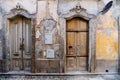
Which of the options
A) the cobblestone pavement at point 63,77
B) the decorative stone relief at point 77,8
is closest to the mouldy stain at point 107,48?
the cobblestone pavement at point 63,77

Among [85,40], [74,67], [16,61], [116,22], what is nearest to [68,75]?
[74,67]

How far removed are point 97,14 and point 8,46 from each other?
4040 millimetres

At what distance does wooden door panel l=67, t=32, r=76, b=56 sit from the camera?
10.2 m

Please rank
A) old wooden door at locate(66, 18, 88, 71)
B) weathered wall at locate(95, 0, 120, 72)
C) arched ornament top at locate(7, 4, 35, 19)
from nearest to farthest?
arched ornament top at locate(7, 4, 35, 19)
weathered wall at locate(95, 0, 120, 72)
old wooden door at locate(66, 18, 88, 71)

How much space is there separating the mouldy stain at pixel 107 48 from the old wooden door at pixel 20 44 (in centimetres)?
296

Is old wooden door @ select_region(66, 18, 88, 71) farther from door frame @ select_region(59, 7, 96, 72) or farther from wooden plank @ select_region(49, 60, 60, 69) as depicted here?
wooden plank @ select_region(49, 60, 60, 69)

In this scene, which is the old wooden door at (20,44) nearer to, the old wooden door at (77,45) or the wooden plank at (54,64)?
the wooden plank at (54,64)

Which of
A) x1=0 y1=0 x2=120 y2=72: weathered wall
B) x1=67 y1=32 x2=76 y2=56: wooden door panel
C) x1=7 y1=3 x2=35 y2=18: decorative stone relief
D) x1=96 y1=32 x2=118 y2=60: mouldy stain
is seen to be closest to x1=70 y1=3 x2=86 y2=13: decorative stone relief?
x1=0 y1=0 x2=120 y2=72: weathered wall

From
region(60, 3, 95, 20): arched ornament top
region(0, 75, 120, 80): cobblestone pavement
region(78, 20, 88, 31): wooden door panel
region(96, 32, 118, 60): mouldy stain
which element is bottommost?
region(0, 75, 120, 80): cobblestone pavement

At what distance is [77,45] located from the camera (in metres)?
10.3

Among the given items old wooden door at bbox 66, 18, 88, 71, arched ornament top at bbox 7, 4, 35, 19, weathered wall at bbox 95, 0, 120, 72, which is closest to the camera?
arched ornament top at bbox 7, 4, 35, 19

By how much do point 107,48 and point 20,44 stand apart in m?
3.78

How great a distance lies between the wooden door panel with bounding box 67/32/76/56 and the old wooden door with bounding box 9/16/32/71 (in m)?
1.67

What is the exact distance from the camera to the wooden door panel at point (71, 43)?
10227mm
